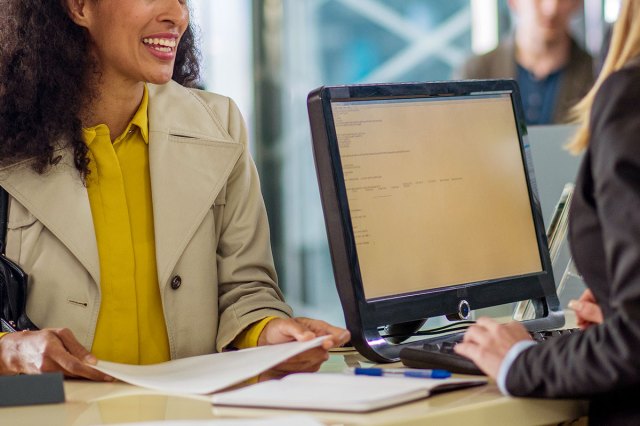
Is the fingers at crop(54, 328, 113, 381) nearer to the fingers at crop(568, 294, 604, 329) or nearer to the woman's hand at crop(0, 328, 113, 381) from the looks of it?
the woman's hand at crop(0, 328, 113, 381)

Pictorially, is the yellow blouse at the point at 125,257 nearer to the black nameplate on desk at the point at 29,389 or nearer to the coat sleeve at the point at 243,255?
the coat sleeve at the point at 243,255

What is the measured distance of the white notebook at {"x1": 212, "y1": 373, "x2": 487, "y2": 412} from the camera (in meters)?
1.21

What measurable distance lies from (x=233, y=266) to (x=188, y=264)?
0.10 m

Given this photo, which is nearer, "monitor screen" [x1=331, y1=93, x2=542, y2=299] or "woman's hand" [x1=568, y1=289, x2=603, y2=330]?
"woman's hand" [x1=568, y1=289, x2=603, y2=330]

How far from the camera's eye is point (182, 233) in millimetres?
1834

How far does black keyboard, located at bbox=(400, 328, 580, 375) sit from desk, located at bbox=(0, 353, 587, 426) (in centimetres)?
9

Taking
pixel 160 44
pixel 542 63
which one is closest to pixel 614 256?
pixel 160 44

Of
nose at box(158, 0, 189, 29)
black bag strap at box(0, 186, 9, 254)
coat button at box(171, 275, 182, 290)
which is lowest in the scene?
coat button at box(171, 275, 182, 290)

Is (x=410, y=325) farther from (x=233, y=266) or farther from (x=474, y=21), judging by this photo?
(x=474, y=21)

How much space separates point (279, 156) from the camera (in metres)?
5.38

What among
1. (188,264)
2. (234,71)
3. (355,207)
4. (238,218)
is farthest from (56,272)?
(234,71)

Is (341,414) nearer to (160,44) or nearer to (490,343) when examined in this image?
(490,343)

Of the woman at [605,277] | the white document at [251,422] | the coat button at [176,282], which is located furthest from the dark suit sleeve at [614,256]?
the coat button at [176,282]

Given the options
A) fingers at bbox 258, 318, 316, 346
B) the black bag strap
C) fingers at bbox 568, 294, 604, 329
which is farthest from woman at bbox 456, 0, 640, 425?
the black bag strap
